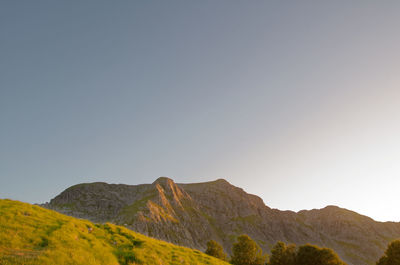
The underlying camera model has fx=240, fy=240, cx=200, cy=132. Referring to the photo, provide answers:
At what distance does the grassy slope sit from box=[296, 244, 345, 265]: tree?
5945 cm

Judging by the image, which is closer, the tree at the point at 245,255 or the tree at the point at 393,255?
the tree at the point at 393,255

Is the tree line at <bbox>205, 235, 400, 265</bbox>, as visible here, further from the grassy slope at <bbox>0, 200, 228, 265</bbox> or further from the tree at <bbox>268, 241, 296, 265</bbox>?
the grassy slope at <bbox>0, 200, 228, 265</bbox>

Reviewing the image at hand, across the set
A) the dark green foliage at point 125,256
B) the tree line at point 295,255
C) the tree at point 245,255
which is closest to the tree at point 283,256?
the tree line at point 295,255

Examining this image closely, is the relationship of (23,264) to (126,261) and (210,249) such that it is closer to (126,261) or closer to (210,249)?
(126,261)

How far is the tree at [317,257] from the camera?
65.9 metres

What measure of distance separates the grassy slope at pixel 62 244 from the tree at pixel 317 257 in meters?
59.4

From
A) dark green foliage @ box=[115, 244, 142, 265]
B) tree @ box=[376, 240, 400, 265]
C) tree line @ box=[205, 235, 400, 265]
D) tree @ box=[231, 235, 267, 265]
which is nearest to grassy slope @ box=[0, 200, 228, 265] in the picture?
dark green foliage @ box=[115, 244, 142, 265]

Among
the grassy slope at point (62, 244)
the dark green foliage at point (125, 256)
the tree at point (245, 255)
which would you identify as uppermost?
the grassy slope at point (62, 244)

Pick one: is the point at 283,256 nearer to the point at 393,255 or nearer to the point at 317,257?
the point at 317,257

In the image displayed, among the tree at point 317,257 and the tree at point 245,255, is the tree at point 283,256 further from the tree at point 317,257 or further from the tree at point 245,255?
the tree at point 245,255

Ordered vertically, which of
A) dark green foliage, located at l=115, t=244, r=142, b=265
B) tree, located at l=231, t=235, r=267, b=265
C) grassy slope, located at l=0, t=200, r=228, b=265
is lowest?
tree, located at l=231, t=235, r=267, b=265

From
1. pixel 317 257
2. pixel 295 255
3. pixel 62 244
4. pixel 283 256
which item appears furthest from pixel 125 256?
pixel 295 255

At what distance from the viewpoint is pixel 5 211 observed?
61.7ft

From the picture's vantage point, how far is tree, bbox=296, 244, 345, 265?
65.9m
